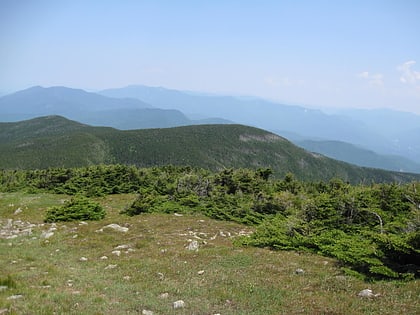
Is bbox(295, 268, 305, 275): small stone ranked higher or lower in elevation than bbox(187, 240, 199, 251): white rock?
higher

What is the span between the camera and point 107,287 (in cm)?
1038

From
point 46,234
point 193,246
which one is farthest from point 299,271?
point 46,234

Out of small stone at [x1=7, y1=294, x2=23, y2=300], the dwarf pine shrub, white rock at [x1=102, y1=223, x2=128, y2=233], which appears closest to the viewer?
small stone at [x1=7, y1=294, x2=23, y2=300]

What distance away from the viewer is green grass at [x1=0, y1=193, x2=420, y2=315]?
8.52 meters

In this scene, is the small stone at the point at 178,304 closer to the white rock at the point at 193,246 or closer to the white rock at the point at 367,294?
the white rock at the point at 367,294

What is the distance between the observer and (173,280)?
11.2 meters

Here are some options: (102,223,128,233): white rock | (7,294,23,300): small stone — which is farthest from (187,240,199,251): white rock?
(7,294,23,300): small stone

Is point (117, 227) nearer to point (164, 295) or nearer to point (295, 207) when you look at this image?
point (164, 295)

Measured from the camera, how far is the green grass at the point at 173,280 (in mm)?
8523

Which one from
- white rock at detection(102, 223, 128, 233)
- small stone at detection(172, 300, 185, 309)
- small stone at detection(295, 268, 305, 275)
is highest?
small stone at detection(172, 300, 185, 309)

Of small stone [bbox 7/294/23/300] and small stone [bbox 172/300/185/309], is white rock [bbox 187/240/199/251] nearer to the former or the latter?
small stone [bbox 172/300/185/309]

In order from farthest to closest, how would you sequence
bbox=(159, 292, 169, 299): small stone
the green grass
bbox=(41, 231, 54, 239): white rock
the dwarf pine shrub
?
1. the dwarf pine shrub
2. bbox=(41, 231, 54, 239): white rock
3. bbox=(159, 292, 169, 299): small stone
4. the green grass

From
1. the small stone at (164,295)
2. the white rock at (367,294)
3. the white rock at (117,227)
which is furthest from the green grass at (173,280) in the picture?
the white rock at (117,227)

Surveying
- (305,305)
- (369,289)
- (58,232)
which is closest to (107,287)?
(305,305)
